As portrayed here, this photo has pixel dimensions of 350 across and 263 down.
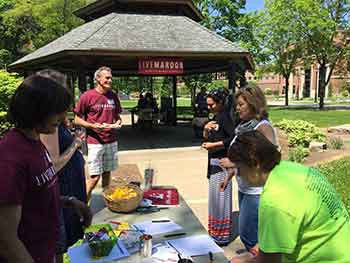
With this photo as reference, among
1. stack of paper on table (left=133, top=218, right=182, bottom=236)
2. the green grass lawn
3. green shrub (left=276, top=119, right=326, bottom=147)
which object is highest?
stack of paper on table (left=133, top=218, right=182, bottom=236)

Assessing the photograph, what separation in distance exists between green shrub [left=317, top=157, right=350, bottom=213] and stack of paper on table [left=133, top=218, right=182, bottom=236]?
3.64 meters

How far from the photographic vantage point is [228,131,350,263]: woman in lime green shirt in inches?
67.7

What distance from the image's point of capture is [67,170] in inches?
118

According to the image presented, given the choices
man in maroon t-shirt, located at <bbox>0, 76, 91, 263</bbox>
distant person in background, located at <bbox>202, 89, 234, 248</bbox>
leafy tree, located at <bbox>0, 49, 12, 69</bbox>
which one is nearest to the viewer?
man in maroon t-shirt, located at <bbox>0, 76, 91, 263</bbox>

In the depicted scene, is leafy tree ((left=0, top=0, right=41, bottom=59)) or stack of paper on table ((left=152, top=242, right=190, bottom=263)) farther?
leafy tree ((left=0, top=0, right=41, bottom=59))

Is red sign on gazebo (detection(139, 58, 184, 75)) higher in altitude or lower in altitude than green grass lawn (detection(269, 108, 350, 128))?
higher

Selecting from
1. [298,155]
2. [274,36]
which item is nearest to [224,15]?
[274,36]

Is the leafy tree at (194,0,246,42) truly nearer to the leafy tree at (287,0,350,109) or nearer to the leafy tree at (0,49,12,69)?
the leafy tree at (287,0,350,109)

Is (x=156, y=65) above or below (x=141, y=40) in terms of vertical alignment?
below

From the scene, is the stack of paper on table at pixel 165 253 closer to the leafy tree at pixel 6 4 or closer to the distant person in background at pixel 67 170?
the distant person in background at pixel 67 170

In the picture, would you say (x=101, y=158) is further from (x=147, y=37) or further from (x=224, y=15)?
(x=224, y=15)

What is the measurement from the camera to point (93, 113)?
529 centimetres

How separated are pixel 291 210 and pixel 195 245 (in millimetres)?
1107

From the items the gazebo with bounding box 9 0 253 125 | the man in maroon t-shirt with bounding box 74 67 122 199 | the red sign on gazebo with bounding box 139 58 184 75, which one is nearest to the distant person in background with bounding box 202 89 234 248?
the man in maroon t-shirt with bounding box 74 67 122 199
